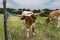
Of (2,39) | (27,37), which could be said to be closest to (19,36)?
(27,37)

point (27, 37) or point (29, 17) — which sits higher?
point (29, 17)

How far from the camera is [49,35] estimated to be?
15.3 meters

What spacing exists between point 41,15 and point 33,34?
25.6 feet

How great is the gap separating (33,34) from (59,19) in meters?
5.82

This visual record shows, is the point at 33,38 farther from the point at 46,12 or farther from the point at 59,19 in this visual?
the point at 46,12

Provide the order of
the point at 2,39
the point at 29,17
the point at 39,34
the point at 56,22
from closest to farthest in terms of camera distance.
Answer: the point at 2,39, the point at 29,17, the point at 39,34, the point at 56,22

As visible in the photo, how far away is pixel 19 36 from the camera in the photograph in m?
14.6

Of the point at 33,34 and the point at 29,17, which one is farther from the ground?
the point at 29,17

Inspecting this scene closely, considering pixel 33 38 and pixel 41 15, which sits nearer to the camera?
pixel 33 38

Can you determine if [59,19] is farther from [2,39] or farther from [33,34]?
[2,39]

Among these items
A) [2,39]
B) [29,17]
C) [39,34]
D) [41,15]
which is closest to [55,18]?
[41,15]

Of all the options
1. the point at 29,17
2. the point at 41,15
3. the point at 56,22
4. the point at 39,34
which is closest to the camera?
the point at 29,17

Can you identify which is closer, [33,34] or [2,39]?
[2,39]

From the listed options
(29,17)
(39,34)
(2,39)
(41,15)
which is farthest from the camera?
(41,15)
